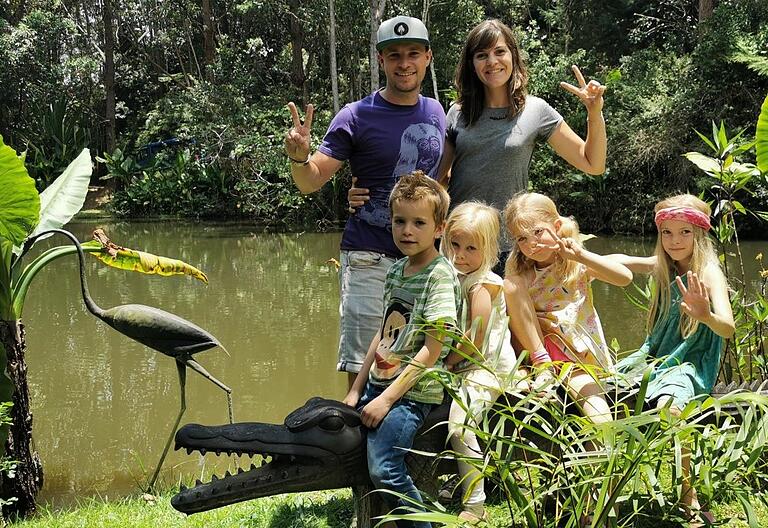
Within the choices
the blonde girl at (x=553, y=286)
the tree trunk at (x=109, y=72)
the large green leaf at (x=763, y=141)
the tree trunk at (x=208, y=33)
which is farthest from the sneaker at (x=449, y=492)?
the tree trunk at (x=109, y=72)

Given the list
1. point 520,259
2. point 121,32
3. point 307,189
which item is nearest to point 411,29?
point 307,189

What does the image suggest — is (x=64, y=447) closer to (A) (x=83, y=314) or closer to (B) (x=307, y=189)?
(B) (x=307, y=189)

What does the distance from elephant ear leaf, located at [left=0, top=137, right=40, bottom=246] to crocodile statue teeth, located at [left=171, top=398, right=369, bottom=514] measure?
58.1 inches

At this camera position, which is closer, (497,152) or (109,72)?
(497,152)

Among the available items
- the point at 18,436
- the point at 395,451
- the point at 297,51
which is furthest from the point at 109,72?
the point at 395,451

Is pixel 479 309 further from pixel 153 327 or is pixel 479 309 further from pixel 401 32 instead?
pixel 153 327

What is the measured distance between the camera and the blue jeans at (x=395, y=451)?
2266mm

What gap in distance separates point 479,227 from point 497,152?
49 centimetres

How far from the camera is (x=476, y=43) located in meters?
2.89

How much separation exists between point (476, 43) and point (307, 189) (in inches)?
32.5

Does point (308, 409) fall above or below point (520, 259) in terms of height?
below

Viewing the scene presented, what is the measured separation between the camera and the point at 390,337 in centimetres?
249

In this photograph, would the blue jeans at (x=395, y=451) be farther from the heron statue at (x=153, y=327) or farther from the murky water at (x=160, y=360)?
the murky water at (x=160, y=360)

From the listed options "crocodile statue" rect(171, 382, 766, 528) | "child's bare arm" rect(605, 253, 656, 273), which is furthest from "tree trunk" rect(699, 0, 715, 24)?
"crocodile statue" rect(171, 382, 766, 528)
